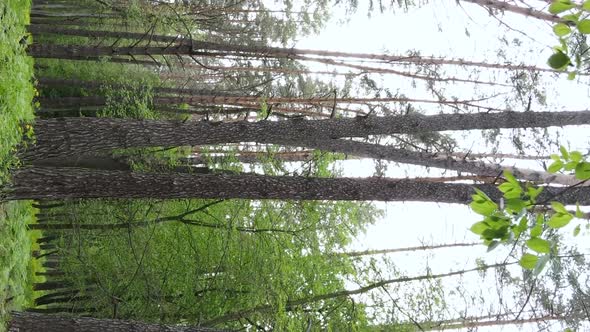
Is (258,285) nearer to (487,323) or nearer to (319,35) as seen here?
(487,323)

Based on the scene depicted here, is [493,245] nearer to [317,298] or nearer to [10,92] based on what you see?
[10,92]

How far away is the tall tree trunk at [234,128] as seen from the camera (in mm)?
7762

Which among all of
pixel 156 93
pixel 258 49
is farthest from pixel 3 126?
pixel 156 93

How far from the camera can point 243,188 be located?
26.0 feet

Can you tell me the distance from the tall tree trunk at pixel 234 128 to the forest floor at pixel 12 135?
33 centimetres

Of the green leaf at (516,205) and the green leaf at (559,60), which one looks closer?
the green leaf at (559,60)

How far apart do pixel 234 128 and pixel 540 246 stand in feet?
21.9

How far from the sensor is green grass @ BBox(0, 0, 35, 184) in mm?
7121

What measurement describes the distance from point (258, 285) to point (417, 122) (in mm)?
3538

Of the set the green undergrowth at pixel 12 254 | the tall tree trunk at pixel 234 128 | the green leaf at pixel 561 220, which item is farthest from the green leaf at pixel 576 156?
the green undergrowth at pixel 12 254

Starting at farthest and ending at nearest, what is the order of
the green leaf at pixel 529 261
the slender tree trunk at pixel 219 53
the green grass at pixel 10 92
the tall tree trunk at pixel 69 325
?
the slender tree trunk at pixel 219 53 < the tall tree trunk at pixel 69 325 < the green grass at pixel 10 92 < the green leaf at pixel 529 261

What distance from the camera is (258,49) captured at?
12820 millimetres

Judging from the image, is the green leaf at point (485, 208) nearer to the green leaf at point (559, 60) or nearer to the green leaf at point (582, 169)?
the green leaf at point (582, 169)

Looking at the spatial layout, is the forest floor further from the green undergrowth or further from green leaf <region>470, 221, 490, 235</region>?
green leaf <region>470, 221, 490, 235</region>
